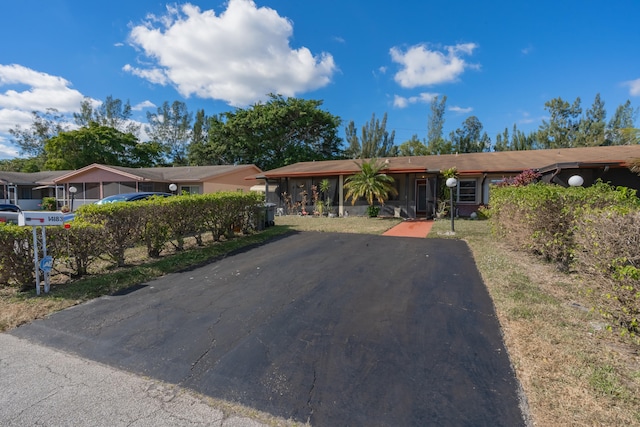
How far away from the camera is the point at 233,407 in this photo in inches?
92.4

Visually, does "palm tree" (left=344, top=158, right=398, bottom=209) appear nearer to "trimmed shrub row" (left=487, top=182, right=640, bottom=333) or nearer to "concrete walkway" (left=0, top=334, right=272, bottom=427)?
"trimmed shrub row" (left=487, top=182, right=640, bottom=333)

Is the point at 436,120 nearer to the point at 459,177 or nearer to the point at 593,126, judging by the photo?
the point at 593,126

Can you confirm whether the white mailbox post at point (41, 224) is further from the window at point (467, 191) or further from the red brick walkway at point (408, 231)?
the window at point (467, 191)

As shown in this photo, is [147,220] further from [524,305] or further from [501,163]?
[501,163]

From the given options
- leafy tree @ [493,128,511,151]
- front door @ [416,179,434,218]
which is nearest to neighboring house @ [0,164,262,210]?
front door @ [416,179,434,218]

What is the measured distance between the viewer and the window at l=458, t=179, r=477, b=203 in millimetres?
15766

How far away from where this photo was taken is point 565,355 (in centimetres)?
285

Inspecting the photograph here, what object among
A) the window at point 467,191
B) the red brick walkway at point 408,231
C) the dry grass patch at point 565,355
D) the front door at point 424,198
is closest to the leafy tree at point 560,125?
the window at point 467,191

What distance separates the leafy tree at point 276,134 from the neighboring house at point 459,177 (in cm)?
1419

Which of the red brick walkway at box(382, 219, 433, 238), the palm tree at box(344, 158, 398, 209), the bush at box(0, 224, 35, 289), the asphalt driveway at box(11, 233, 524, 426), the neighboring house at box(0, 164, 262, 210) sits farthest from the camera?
the neighboring house at box(0, 164, 262, 210)

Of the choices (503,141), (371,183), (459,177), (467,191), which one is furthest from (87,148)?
(503,141)

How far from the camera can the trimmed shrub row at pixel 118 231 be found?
16.2 ft

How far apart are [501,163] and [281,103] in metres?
23.8

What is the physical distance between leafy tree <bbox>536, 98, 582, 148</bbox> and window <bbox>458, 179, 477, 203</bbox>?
2445cm
